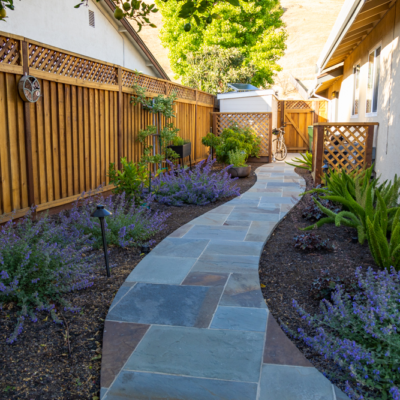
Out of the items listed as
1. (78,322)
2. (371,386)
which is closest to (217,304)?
(78,322)

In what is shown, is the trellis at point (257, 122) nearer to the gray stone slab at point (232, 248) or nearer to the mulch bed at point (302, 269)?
the mulch bed at point (302, 269)

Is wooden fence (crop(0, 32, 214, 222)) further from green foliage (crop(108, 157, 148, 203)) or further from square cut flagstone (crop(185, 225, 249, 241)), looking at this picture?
square cut flagstone (crop(185, 225, 249, 241))

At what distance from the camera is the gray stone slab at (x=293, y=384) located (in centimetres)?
196

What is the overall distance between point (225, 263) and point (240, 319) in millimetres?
1156

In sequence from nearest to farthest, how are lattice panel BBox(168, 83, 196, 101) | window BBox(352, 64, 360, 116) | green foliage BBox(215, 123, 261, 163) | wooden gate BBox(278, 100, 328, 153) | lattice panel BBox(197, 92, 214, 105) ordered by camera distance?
window BBox(352, 64, 360, 116), lattice panel BBox(168, 83, 196, 101), green foliage BBox(215, 123, 261, 163), lattice panel BBox(197, 92, 214, 105), wooden gate BBox(278, 100, 328, 153)

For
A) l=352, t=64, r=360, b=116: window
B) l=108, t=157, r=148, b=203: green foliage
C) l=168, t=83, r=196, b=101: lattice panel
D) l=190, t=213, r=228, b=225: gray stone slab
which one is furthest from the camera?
l=168, t=83, r=196, b=101: lattice panel

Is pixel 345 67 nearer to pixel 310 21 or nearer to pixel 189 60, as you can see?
pixel 189 60

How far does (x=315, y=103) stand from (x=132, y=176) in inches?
527

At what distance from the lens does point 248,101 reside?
14.4 meters

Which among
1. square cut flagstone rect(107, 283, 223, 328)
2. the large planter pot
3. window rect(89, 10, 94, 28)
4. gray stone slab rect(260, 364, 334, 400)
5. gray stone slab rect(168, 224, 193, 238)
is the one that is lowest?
gray stone slab rect(260, 364, 334, 400)

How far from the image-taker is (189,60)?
22719 mm

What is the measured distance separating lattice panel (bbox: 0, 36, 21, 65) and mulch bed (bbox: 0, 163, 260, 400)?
2.62 meters

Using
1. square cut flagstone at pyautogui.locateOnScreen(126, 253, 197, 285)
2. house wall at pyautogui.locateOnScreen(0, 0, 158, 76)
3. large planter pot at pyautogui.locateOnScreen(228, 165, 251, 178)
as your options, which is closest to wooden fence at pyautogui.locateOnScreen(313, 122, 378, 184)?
large planter pot at pyautogui.locateOnScreen(228, 165, 251, 178)

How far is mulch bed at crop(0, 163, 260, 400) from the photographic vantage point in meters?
2.04
